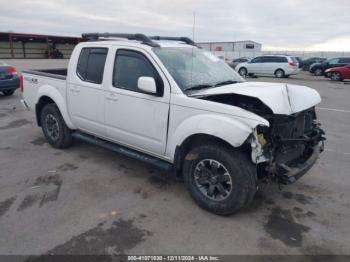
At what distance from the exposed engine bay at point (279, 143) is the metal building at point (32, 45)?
41035mm

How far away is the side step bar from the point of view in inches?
154

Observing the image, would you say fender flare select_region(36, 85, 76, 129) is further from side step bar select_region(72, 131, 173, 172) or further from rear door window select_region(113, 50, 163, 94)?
rear door window select_region(113, 50, 163, 94)

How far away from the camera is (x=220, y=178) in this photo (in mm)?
3441

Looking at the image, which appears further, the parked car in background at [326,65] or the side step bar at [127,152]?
the parked car in background at [326,65]

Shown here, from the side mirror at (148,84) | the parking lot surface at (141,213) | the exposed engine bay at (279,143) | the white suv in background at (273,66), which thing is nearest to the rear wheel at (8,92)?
the parking lot surface at (141,213)

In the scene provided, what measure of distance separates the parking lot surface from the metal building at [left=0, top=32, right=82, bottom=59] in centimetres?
3861

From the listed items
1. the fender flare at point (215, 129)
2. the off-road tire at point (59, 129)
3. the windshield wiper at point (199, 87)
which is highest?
the windshield wiper at point (199, 87)

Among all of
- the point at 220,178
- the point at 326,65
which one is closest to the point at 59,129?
the point at 220,178

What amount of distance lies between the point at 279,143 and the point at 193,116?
3.34 ft

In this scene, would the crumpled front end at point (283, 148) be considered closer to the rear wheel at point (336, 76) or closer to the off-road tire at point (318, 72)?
the rear wheel at point (336, 76)

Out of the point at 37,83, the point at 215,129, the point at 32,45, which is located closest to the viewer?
the point at 215,129

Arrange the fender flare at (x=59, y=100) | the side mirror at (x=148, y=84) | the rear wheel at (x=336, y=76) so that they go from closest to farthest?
the side mirror at (x=148, y=84) < the fender flare at (x=59, y=100) < the rear wheel at (x=336, y=76)

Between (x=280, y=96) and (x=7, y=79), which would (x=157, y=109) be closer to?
(x=280, y=96)

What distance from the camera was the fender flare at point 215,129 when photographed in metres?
3.06
